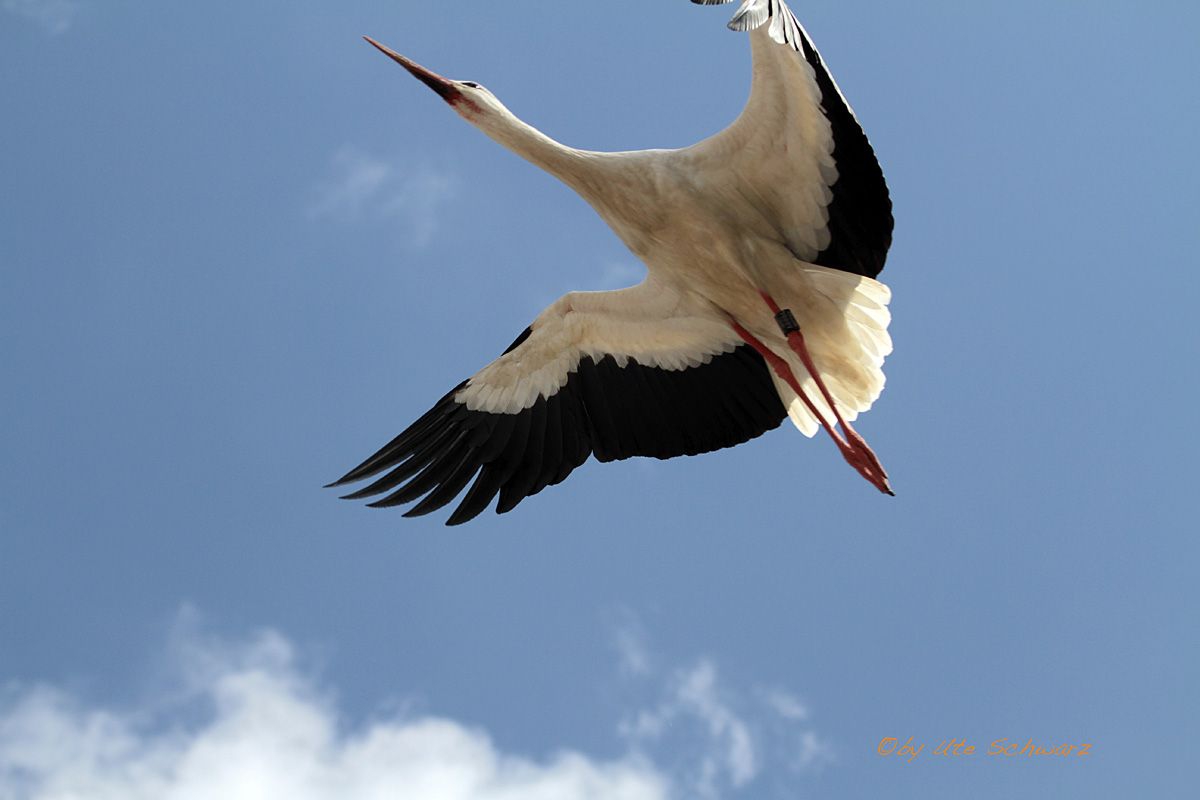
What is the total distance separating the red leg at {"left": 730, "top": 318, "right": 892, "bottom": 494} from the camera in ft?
22.6

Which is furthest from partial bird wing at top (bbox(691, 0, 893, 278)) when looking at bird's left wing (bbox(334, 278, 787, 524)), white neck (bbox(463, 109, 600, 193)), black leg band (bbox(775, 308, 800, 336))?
bird's left wing (bbox(334, 278, 787, 524))

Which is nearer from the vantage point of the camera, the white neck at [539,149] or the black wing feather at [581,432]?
the white neck at [539,149]

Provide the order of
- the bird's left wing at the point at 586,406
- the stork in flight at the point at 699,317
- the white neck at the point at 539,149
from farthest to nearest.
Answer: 1. the bird's left wing at the point at 586,406
2. the white neck at the point at 539,149
3. the stork in flight at the point at 699,317

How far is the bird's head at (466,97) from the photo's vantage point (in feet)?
23.9

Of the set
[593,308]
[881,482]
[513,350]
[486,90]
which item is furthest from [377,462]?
[881,482]

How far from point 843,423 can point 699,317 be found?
106 cm

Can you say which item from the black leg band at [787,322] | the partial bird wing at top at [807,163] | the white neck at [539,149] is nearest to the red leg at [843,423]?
the black leg band at [787,322]

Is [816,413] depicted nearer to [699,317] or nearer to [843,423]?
[843,423]

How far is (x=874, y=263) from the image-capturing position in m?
7.06

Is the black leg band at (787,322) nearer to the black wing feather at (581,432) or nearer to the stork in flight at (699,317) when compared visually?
the stork in flight at (699,317)

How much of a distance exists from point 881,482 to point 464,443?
234 cm

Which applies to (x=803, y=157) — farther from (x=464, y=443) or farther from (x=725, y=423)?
(x=464, y=443)

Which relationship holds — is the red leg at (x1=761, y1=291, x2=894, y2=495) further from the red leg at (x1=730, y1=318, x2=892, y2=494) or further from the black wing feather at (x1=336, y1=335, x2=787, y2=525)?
the black wing feather at (x1=336, y1=335, x2=787, y2=525)

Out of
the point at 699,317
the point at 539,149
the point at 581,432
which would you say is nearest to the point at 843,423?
the point at 699,317
